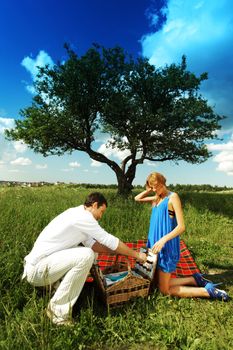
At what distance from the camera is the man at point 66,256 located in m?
3.89

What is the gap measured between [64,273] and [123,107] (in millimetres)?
13897

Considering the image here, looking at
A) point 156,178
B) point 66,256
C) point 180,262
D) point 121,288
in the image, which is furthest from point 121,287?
point 180,262

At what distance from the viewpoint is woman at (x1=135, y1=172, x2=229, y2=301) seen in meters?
4.93

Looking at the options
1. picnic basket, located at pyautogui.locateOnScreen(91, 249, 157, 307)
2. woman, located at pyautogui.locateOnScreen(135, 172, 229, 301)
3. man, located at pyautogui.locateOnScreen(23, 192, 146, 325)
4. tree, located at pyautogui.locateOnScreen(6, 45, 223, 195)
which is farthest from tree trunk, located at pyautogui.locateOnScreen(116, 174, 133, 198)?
man, located at pyautogui.locateOnScreen(23, 192, 146, 325)

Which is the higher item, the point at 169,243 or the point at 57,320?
the point at 169,243

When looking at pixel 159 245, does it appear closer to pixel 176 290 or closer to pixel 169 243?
pixel 169 243

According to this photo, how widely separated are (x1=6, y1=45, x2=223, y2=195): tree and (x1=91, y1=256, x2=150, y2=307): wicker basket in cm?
1299

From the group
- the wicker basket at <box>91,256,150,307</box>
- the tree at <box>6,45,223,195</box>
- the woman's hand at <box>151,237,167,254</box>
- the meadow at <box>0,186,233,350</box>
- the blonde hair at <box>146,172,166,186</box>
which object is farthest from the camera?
the tree at <box>6,45,223,195</box>

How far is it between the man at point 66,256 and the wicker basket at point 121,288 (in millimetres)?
369

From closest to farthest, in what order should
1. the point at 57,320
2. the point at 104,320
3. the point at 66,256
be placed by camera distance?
the point at 57,320 < the point at 66,256 < the point at 104,320

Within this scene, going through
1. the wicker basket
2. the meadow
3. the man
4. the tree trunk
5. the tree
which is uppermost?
the tree

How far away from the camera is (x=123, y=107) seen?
56.0 ft

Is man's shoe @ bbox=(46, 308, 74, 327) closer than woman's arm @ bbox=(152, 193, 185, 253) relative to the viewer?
Yes

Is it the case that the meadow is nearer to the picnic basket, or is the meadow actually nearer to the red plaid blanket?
the picnic basket
